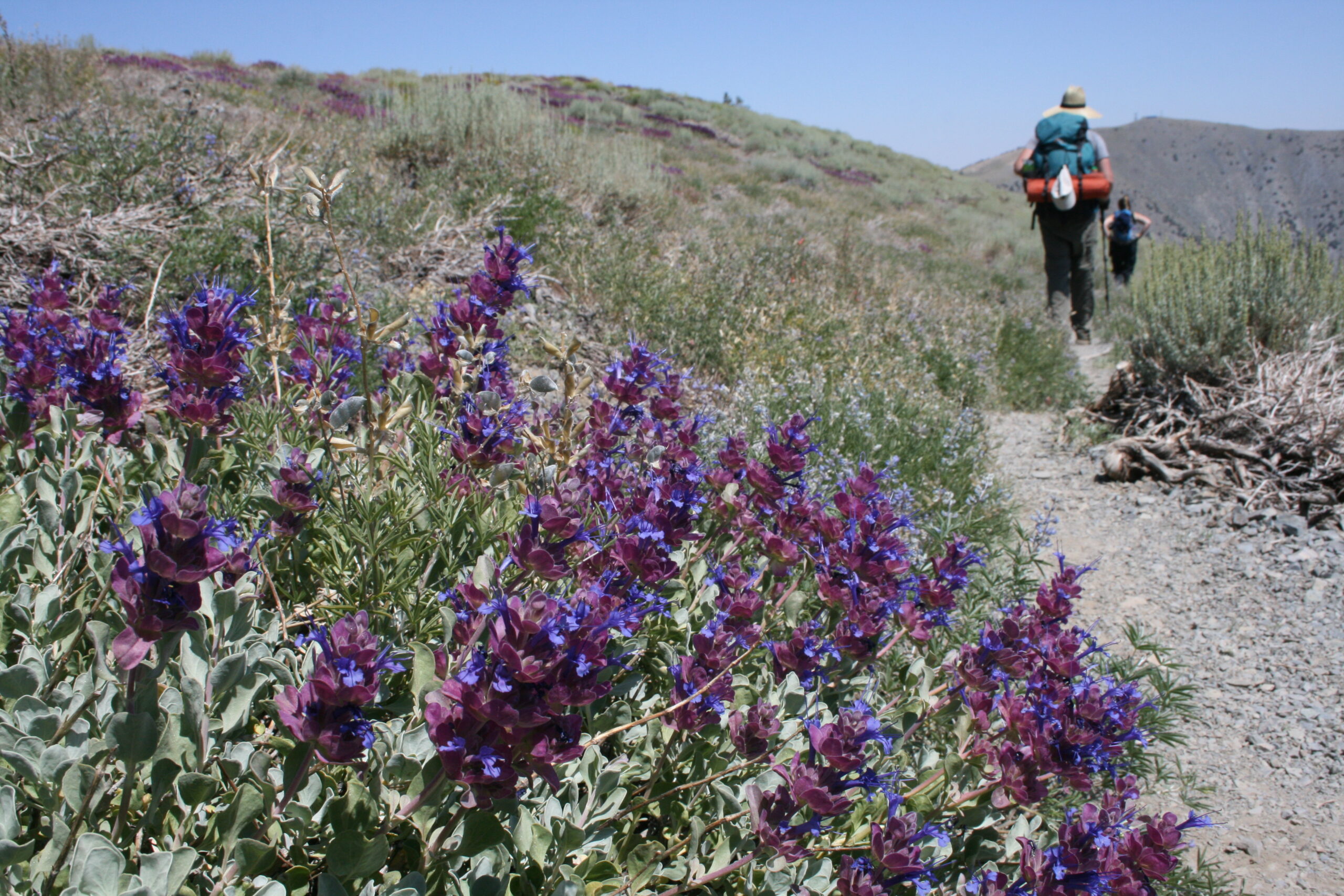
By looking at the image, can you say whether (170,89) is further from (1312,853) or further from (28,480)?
(1312,853)

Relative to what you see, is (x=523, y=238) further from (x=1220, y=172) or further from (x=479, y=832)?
(x=1220, y=172)

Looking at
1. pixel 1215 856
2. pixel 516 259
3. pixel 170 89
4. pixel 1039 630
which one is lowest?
pixel 1215 856

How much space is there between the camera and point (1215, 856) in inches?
89.4

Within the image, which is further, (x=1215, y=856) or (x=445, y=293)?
(x=445, y=293)

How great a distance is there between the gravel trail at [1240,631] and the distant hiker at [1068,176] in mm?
4009

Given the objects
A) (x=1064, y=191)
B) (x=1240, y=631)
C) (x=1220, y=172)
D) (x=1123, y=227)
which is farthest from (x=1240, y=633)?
(x=1220, y=172)

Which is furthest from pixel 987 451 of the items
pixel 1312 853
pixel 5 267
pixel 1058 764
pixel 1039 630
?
pixel 5 267

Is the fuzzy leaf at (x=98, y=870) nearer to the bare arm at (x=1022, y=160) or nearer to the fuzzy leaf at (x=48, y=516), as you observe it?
the fuzzy leaf at (x=48, y=516)

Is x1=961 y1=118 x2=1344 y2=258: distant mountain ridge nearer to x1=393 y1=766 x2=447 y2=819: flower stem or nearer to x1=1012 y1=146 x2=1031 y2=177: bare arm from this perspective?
x1=1012 y1=146 x2=1031 y2=177: bare arm

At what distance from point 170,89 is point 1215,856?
13551mm

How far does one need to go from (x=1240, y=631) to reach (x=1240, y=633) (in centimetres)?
1

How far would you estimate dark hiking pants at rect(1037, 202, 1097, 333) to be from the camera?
8.05m

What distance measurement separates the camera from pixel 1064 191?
7.68 meters

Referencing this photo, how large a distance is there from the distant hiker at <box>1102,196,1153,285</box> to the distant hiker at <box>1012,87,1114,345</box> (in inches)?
120
